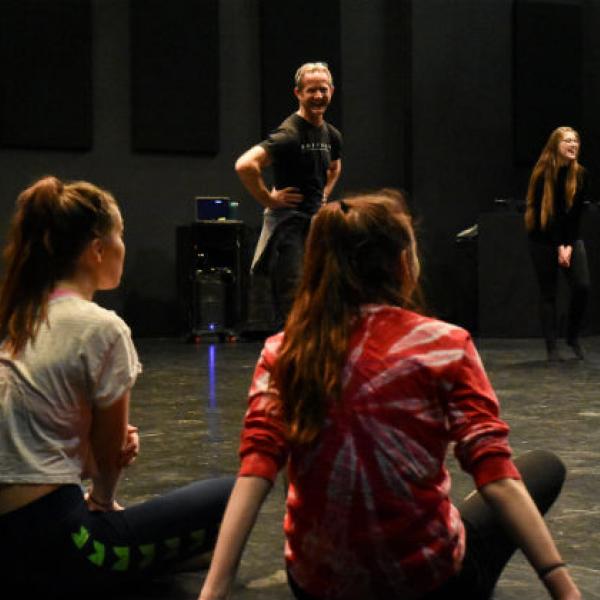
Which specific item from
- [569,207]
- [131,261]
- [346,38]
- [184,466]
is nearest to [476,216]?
[346,38]

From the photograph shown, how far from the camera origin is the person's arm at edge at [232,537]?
1.24 m

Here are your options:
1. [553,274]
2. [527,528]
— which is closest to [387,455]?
[527,528]

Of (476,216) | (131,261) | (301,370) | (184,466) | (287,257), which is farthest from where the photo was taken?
(476,216)


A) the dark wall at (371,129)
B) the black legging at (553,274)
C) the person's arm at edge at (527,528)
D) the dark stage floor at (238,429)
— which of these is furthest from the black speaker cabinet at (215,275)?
the person's arm at edge at (527,528)

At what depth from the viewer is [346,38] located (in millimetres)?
9180

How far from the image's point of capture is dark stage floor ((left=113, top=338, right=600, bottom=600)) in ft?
6.61

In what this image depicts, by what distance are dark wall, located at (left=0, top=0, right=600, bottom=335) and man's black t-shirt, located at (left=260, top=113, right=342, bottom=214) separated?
16.2 feet

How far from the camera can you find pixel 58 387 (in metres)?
1.68

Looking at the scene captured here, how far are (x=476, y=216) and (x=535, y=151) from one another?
768 mm

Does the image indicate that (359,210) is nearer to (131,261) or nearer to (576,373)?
(576,373)

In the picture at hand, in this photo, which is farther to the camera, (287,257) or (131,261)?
(131,261)

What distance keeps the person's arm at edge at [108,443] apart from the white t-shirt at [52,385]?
0.11 feet

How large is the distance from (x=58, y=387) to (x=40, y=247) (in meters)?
0.22

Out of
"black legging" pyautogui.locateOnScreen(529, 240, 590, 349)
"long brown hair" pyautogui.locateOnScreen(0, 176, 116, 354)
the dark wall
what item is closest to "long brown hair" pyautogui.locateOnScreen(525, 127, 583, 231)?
"black legging" pyautogui.locateOnScreen(529, 240, 590, 349)
